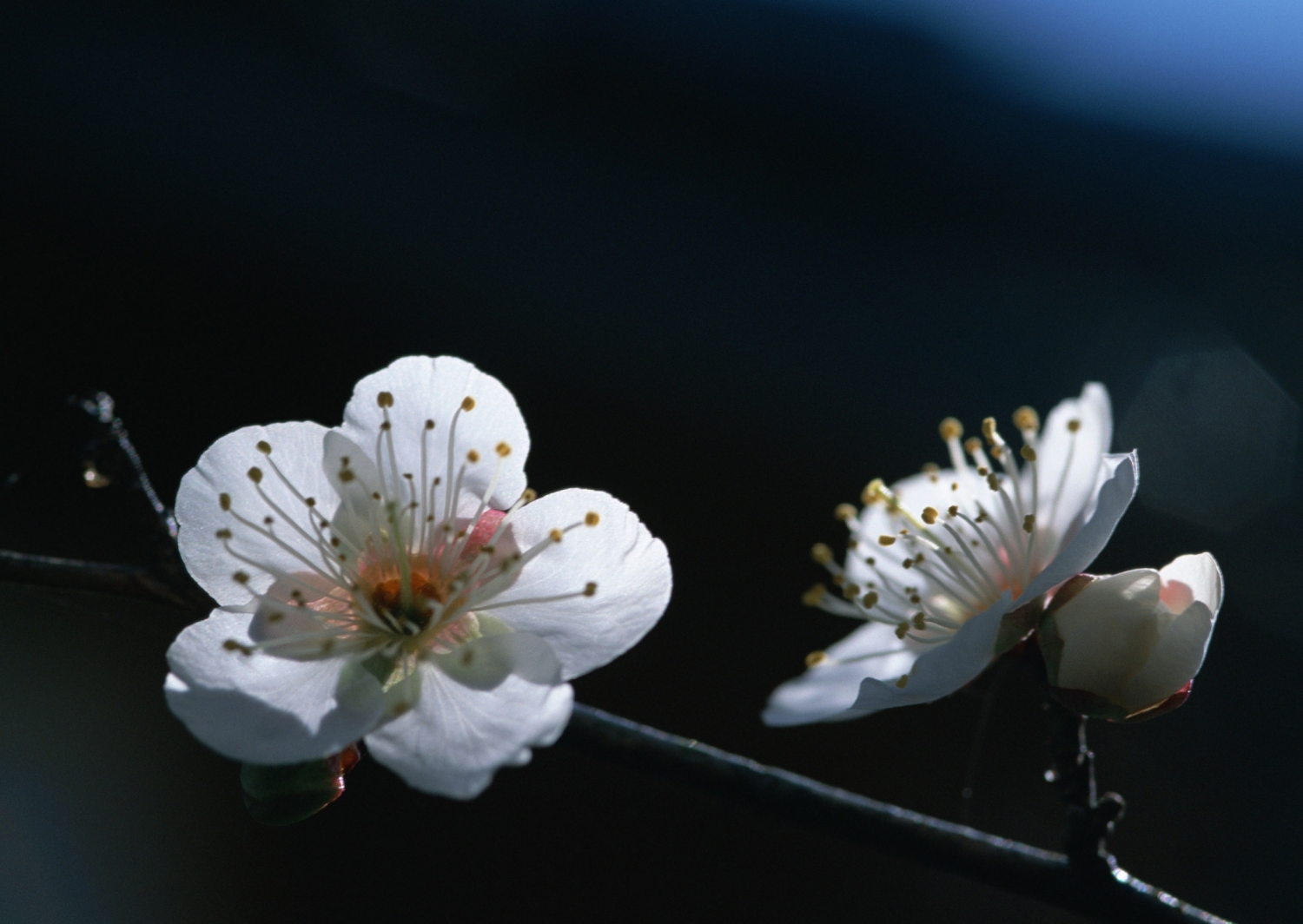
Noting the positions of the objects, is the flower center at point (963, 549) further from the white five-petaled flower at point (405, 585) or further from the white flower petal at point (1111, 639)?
the white five-petaled flower at point (405, 585)

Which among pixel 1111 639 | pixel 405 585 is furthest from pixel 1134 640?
pixel 405 585

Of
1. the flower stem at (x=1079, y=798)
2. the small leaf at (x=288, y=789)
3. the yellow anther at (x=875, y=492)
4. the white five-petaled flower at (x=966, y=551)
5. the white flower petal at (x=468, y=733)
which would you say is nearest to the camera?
the white flower petal at (x=468, y=733)

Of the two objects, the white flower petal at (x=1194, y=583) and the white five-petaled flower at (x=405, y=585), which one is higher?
the white flower petal at (x=1194, y=583)

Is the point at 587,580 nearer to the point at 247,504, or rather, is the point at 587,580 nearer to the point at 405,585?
the point at 405,585

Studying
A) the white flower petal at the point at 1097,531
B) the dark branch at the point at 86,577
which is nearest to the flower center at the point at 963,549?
the white flower petal at the point at 1097,531

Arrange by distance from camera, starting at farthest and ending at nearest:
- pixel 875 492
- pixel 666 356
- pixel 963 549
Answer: pixel 666 356
pixel 875 492
pixel 963 549

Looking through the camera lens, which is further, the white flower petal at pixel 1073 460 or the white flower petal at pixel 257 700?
the white flower petal at pixel 1073 460

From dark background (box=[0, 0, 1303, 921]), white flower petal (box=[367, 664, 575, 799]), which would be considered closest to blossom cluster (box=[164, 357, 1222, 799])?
white flower petal (box=[367, 664, 575, 799])
